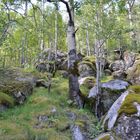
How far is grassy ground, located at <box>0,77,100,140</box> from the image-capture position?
31.6ft

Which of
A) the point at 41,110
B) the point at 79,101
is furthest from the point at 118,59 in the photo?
the point at 41,110

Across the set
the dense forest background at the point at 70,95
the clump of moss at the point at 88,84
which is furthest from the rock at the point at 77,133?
the clump of moss at the point at 88,84

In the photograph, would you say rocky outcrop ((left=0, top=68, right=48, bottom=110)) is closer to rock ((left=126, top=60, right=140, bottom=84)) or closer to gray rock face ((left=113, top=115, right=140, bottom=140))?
gray rock face ((left=113, top=115, right=140, bottom=140))

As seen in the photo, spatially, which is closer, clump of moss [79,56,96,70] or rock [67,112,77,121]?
rock [67,112,77,121]

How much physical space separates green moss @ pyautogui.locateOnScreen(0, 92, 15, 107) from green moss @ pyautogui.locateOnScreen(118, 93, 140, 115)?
547 centimetres

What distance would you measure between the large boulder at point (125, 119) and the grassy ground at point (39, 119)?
1.12m

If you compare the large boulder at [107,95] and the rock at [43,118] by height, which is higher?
the large boulder at [107,95]

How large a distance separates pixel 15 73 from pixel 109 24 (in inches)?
249

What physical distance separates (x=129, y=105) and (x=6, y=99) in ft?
19.2

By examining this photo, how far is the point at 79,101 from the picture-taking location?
543 inches

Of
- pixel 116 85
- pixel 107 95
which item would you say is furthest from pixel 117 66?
pixel 107 95

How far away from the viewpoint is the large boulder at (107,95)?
1358 centimetres

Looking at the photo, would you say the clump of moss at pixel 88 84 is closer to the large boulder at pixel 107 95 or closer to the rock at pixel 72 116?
the large boulder at pixel 107 95

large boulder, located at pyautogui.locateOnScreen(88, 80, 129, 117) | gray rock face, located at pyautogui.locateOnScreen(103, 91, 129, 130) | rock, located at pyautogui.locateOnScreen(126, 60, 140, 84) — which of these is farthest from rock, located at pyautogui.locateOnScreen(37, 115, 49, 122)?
rock, located at pyautogui.locateOnScreen(126, 60, 140, 84)
